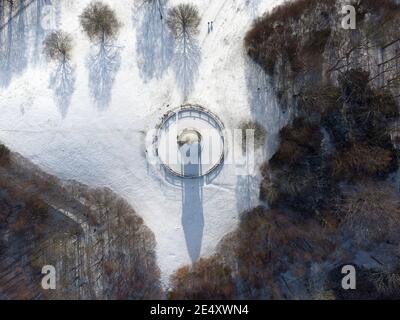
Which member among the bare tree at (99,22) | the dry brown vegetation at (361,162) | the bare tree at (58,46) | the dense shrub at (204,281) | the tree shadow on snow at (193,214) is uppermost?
the bare tree at (99,22)

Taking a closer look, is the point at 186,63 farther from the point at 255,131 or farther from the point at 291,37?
the point at 291,37

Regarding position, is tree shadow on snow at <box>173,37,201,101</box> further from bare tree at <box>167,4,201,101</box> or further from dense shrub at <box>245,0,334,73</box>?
dense shrub at <box>245,0,334,73</box>

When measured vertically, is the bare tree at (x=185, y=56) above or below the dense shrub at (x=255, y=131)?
above

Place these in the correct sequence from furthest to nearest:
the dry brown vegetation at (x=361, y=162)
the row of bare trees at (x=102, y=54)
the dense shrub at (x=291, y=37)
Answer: the row of bare trees at (x=102, y=54) → the dense shrub at (x=291, y=37) → the dry brown vegetation at (x=361, y=162)

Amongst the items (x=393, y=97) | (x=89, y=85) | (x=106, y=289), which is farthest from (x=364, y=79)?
(x=106, y=289)

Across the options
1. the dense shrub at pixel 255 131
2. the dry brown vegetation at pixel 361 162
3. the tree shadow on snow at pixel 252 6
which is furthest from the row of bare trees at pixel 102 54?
the dry brown vegetation at pixel 361 162

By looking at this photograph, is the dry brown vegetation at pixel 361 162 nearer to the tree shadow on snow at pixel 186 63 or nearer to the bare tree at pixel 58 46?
the tree shadow on snow at pixel 186 63
